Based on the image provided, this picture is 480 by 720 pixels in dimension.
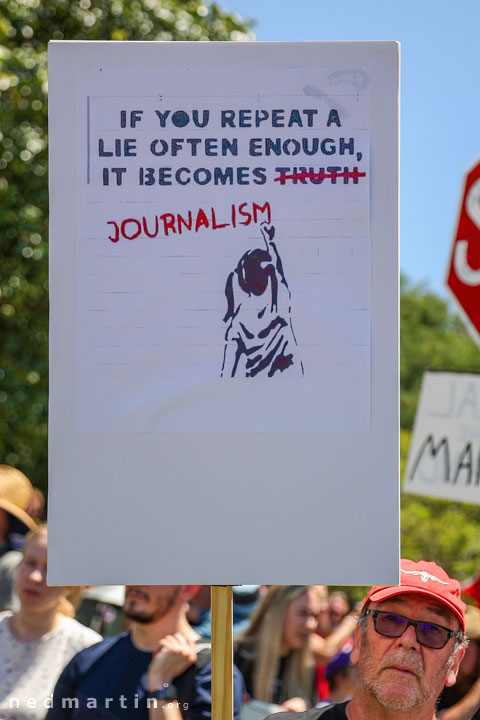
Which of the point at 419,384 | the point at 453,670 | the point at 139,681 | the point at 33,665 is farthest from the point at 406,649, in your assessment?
the point at 419,384

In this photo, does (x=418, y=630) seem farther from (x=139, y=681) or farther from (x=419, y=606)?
(x=139, y=681)

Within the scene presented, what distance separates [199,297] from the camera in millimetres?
2010

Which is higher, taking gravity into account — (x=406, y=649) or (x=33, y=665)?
(x=406, y=649)

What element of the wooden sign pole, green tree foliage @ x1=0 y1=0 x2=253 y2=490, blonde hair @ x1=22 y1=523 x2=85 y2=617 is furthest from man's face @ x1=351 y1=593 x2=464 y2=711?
green tree foliage @ x1=0 y1=0 x2=253 y2=490

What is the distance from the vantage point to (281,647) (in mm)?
4254

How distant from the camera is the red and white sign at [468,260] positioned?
403 centimetres

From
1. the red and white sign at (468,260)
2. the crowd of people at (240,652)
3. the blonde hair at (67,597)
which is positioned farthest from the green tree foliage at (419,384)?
the blonde hair at (67,597)

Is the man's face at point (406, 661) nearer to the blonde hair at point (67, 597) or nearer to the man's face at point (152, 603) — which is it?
the man's face at point (152, 603)

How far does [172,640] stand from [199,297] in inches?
40.5

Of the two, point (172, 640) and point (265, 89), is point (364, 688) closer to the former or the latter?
point (172, 640)

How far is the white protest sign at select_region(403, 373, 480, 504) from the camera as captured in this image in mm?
4293

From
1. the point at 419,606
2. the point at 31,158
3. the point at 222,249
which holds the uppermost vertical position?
the point at 31,158

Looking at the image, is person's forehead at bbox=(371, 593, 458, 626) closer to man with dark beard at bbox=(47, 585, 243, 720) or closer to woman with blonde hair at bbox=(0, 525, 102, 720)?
man with dark beard at bbox=(47, 585, 243, 720)

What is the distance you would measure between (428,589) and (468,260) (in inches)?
78.1
